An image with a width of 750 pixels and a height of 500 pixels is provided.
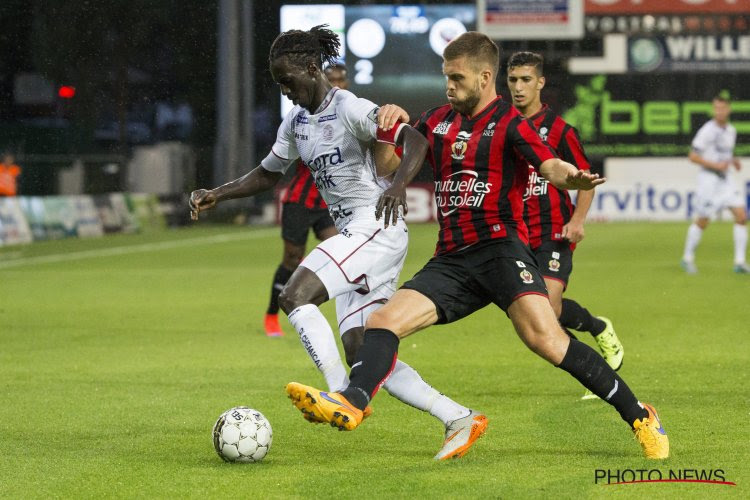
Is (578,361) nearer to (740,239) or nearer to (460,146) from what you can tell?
(460,146)

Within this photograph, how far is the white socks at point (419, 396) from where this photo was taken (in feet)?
Result: 20.4

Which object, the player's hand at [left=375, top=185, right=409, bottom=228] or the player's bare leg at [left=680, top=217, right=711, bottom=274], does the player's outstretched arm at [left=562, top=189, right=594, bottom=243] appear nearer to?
the player's hand at [left=375, top=185, right=409, bottom=228]

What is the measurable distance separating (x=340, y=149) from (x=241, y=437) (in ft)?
4.87

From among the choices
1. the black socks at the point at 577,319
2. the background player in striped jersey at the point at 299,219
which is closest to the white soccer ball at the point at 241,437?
the black socks at the point at 577,319

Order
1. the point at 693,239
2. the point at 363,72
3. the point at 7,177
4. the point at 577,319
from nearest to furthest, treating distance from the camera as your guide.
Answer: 1. the point at 577,319
2. the point at 693,239
3. the point at 7,177
4. the point at 363,72

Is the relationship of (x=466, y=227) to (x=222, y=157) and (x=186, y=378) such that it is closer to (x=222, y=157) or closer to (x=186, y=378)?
(x=186, y=378)

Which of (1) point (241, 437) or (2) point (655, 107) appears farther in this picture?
(2) point (655, 107)

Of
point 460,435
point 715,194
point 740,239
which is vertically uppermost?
point 715,194

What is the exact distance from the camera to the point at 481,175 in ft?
20.3

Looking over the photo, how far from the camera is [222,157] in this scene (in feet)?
110

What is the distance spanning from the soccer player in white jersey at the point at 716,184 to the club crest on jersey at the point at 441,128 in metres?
11.6

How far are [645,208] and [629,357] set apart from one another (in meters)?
22.7

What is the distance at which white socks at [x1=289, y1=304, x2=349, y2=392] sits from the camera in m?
6.08

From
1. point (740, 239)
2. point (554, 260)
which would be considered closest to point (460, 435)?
point (554, 260)
